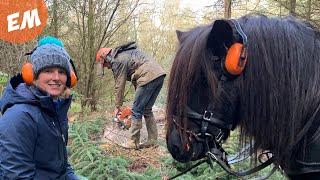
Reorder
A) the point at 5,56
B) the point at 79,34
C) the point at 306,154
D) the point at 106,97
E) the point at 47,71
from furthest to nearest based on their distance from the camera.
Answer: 1. the point at 106,97
2. the point at 79,34
3. the point at 5,56
4. the point at 47,71
5. the point at 306,154

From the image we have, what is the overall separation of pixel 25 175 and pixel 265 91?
50.6 inches

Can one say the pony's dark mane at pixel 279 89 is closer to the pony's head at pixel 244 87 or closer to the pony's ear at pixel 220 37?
the pony's head at pixel 244 87

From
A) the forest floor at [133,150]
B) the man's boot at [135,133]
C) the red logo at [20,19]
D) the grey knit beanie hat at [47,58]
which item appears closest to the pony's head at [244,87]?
the grey knit beanie hat at [47,58]

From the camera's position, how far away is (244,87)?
1.97 meters

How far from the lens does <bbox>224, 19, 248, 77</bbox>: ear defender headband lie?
6.32 feet

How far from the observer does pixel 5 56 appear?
7855 mm

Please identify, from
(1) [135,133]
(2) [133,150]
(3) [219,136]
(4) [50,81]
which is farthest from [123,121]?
(3) [219,136]

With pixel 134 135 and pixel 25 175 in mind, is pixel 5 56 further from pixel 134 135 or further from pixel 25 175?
pixel 25 175

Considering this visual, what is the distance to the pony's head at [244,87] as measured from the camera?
1.95m

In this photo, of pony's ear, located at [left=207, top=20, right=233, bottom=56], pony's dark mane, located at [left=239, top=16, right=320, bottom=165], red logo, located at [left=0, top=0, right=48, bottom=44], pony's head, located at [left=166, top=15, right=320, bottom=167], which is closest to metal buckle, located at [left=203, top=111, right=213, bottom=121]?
pony's head, located at [left=166, top=15, right=320, bottom=167]

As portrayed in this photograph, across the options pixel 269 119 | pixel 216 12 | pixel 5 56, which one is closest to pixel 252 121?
pixel 269 119

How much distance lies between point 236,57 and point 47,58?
43.2 inches

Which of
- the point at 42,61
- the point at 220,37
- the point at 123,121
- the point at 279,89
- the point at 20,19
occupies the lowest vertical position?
the point at 123,121

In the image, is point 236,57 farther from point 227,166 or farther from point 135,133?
point 135,133
